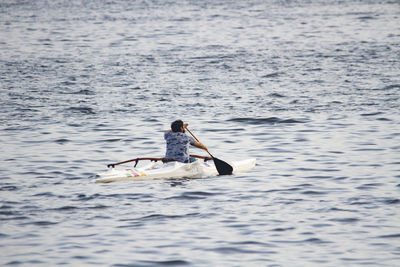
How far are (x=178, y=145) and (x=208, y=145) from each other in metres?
3.90

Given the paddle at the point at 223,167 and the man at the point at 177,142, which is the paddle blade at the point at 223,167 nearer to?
the paddle at the point at 223,167

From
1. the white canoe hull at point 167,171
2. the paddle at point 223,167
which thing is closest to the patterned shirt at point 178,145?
the white canoe hull at point 167,171

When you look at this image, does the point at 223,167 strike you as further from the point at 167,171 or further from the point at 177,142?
the point at 167,171

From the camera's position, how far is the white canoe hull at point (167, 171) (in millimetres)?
17719

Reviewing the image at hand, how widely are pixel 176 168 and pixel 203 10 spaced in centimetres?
5557

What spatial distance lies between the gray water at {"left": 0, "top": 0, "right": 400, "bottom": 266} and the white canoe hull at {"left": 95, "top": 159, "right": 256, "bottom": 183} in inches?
9.8

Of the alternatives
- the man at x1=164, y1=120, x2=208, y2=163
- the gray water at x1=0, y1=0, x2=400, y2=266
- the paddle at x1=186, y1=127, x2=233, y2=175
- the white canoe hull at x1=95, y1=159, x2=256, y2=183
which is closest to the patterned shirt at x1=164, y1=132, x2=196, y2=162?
the man at x1=164, y1=120, x2=208, y2=163

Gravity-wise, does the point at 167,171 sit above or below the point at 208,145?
above

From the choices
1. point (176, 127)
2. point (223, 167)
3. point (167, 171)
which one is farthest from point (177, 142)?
point (223, 167)

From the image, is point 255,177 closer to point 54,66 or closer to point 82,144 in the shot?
point 82,144

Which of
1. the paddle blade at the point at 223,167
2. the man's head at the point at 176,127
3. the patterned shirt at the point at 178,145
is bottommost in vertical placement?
the paddle blade at the point at 223,167

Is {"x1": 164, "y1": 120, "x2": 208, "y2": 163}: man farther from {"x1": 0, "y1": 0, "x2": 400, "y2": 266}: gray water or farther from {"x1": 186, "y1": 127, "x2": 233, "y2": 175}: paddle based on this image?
{"x1": 0, "y1": 0, "x2": 400, "y2": 266}: gray water

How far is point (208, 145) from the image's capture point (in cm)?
2230

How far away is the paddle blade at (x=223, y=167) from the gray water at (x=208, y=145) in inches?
9.9
